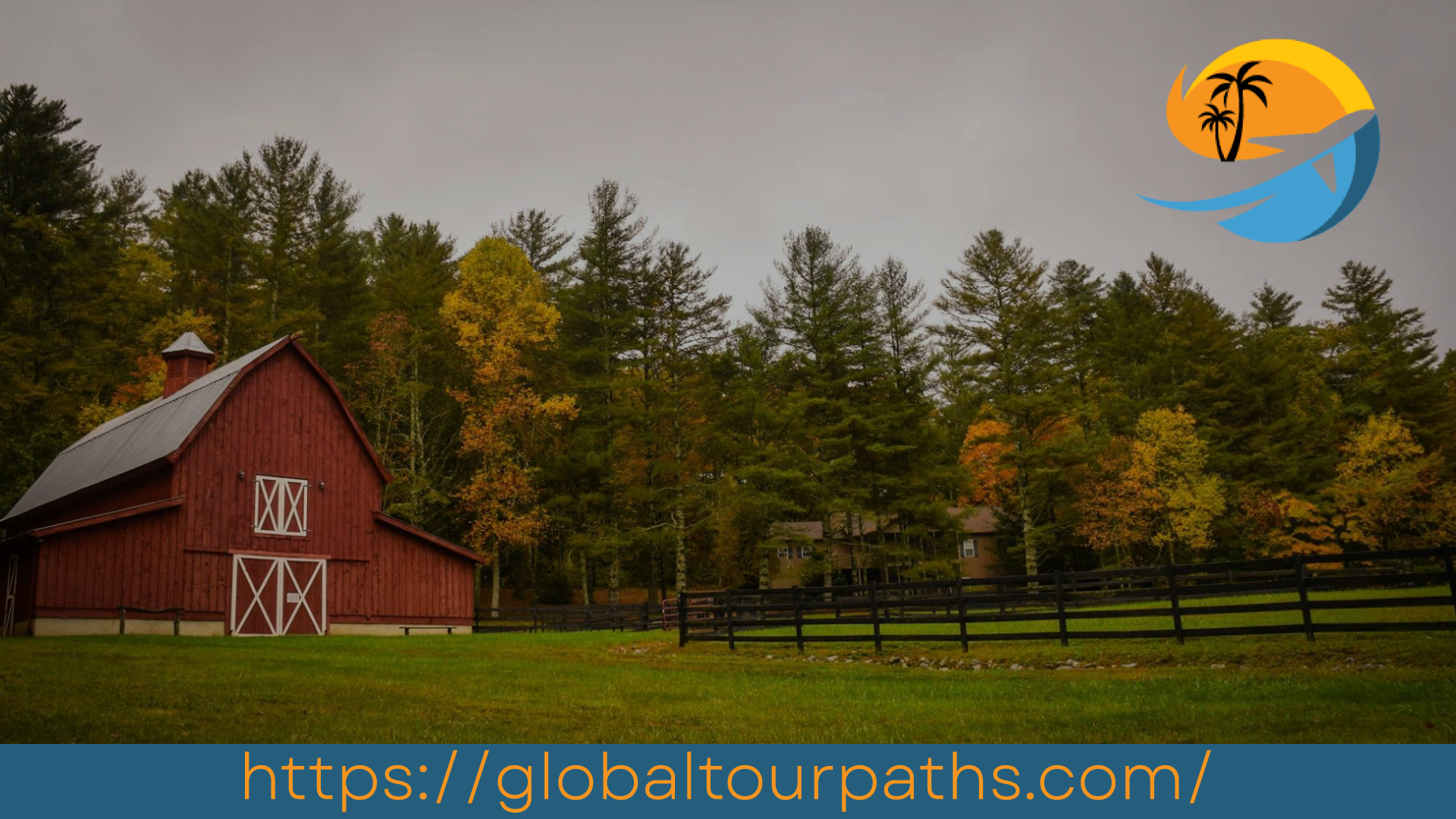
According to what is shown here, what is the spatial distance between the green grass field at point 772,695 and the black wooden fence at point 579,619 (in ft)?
48.5

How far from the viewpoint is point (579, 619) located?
34.4 meters

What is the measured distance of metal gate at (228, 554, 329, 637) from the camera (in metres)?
25.7

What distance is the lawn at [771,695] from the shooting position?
8211 millimetres

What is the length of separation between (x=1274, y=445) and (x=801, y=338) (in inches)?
908

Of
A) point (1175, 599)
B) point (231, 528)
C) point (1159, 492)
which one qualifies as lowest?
point (1175, 599)

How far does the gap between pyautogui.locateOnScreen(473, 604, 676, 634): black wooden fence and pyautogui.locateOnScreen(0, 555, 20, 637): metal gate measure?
1398 centimetres

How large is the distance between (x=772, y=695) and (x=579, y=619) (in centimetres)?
2396

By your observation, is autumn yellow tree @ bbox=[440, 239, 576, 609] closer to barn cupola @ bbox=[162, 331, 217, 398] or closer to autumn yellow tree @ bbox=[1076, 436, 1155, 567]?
barn cupola @ bbox=[162, 331, 217, 398]

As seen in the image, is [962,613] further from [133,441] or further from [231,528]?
[133,441]

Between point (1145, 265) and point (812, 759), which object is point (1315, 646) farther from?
point (1145, 265)

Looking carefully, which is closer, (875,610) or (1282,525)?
(875,610)

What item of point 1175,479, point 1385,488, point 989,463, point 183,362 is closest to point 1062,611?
point 1175,479

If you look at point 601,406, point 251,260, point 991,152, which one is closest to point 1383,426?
point 991,152

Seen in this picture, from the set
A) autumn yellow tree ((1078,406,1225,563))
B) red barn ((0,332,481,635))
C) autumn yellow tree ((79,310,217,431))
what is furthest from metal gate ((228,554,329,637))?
autumn yellow tree ((1078,406,1225,563))
